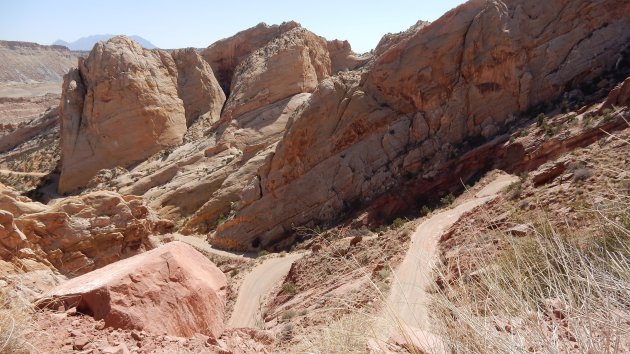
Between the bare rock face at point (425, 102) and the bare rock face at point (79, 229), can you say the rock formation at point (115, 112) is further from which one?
the bare rock face at point (79, 229)

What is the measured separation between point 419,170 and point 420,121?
3.08m

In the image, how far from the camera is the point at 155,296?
5.75 metres

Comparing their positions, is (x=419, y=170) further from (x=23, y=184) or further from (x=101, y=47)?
(x=23, y=184)

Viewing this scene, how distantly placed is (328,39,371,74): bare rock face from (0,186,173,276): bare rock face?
3570 cm

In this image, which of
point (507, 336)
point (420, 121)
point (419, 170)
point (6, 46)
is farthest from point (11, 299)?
point (6, 46)

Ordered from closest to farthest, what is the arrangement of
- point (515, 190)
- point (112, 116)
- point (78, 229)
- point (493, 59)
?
point (515, 190), point (78, 229), point (493, 59), point (112, 116)

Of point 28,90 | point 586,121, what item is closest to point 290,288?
point 586,121

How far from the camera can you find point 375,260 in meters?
14.1

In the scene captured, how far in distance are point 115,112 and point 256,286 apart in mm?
27513

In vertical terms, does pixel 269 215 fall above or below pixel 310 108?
below

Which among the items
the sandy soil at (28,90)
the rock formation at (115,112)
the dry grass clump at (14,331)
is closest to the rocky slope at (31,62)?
the sandy soil at (28,90)

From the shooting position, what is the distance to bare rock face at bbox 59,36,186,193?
132ft

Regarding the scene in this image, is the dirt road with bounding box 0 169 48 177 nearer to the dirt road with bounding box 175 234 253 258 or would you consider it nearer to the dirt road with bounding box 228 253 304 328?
the dirt road with bounding box 175 234 253 258

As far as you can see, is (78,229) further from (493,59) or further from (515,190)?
(493,59)
